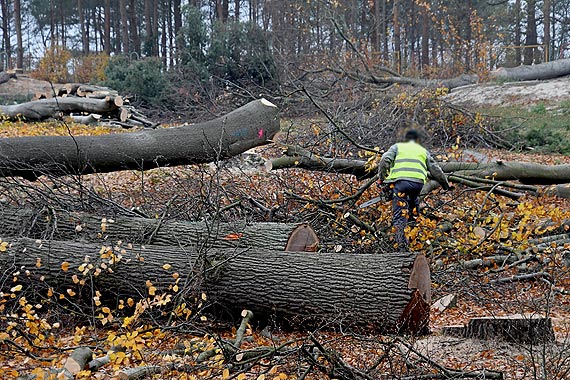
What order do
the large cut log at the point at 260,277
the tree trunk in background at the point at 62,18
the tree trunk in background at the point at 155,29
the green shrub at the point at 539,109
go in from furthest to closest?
the tree trunk in background at the point at 62,18, the tree trunk in background at the point at 155,29, the green shrub at the point at 539,109, the large cut log at the point at 260,277

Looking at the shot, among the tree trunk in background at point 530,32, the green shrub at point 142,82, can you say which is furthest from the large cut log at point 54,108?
the tree trunk in background at point 530,32

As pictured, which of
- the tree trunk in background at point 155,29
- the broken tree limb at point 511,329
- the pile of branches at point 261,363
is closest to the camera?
the pile of branches at point 261,363

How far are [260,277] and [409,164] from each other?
109 inches

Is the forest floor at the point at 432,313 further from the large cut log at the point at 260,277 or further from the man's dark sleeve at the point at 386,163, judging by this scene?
the man's dark sleeve at the point at 386,163

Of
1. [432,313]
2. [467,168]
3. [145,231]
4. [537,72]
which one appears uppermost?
[537,72]

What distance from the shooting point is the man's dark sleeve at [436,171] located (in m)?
7.91

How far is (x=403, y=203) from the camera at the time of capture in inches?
295

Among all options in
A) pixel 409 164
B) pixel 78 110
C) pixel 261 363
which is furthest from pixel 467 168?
pixel 78 110

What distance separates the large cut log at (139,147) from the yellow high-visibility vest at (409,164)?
6.66ft

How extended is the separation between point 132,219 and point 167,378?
2578 millimetres

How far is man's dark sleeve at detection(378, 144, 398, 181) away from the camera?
7691 mm

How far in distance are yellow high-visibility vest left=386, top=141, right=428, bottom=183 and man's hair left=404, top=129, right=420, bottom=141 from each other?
0.95 feet

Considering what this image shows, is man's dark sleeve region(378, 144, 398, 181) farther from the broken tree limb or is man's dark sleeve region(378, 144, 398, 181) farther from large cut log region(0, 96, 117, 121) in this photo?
large cut log region(0, 96, 117, 121)

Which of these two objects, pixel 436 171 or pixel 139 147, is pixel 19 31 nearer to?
pixel 139 147
